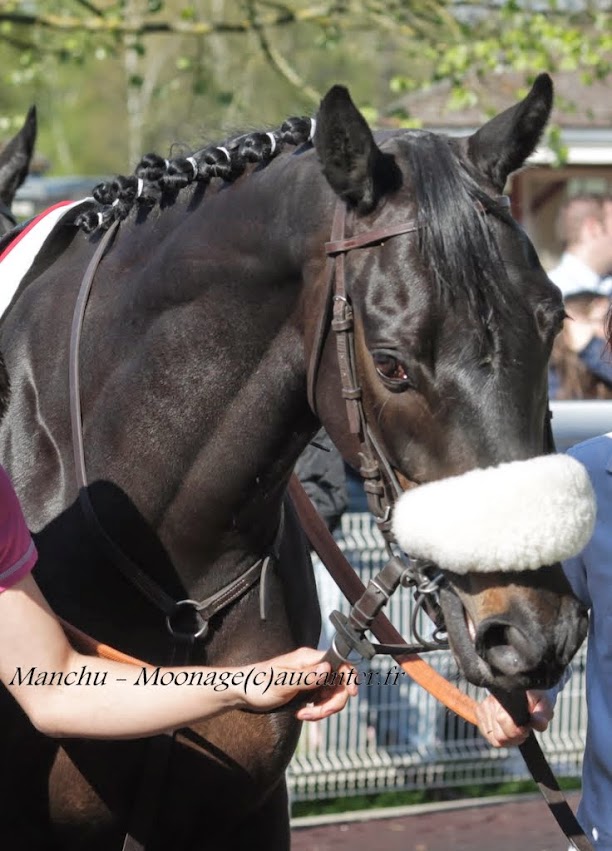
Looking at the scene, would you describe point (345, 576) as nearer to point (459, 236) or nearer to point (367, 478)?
point (367, 478)

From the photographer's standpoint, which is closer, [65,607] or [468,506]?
[468,506]

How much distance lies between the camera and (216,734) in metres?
2.70

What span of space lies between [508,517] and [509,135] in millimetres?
736

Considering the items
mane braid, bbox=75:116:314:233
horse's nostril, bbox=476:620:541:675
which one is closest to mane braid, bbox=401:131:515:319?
Result: mane braid, bbox=75:116:314:233

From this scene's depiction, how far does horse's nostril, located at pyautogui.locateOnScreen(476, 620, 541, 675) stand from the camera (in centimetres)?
207

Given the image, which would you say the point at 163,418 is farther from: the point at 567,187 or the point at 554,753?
the point at 567,187

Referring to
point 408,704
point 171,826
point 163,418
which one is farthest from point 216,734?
point 408,704

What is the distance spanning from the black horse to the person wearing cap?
2.58m

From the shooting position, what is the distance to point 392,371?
2250 millimetres

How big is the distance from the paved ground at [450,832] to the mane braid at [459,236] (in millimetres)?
3297

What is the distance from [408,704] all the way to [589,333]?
2.06 meters

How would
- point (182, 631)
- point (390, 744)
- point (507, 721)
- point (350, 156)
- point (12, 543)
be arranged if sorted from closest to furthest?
point (12, 543), point (350, 156), point (507, 721), point (182, 631), point (390, 744)

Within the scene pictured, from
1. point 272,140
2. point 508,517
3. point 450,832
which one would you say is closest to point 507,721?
point 508,517

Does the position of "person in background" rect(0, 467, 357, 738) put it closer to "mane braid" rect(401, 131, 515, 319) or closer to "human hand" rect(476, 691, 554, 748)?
"human hand" rect(476, 691, 554, 748)
